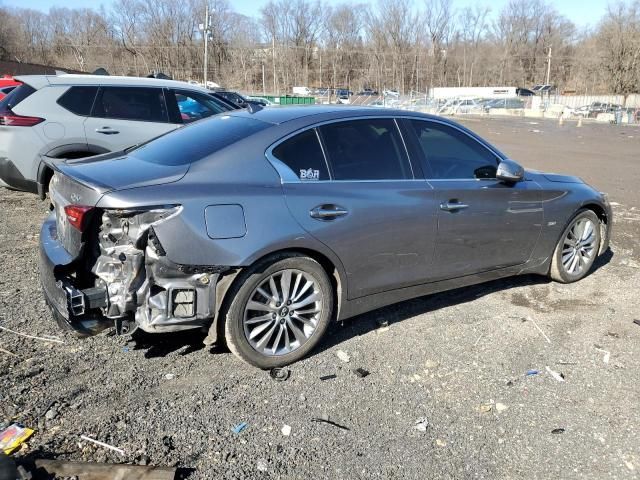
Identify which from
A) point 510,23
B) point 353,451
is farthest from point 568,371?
point 510,23

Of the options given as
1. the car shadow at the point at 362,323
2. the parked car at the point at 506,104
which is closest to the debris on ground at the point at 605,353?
the car shadow at the point at 362,323

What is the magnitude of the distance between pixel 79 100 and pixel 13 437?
Result: 542 cm

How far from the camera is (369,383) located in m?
3.47

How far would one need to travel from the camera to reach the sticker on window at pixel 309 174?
360 cm

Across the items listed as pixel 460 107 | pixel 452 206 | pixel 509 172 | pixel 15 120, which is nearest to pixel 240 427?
pixel 452 206

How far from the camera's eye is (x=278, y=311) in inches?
139

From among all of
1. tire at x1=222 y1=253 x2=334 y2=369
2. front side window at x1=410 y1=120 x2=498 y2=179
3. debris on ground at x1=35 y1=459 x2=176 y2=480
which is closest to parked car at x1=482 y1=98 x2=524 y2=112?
front side window at x1=410 y1=120 x2=498 y2=179

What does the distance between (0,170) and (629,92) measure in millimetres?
86566

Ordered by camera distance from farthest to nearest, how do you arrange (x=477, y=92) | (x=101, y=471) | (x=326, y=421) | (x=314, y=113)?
(x=477, y=92)
(x=314, y=113)
(x=326, y=421)
(x=101, y=471)

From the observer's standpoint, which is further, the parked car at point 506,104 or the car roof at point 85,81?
the parked car at point 506,104

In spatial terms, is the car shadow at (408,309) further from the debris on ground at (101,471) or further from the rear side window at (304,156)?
the debris on ground at (101,471)

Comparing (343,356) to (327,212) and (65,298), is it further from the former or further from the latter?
(65,298)

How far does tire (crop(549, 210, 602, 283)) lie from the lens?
17.0 feet

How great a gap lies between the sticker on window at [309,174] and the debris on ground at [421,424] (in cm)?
162
